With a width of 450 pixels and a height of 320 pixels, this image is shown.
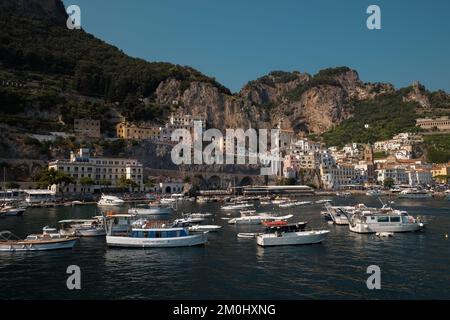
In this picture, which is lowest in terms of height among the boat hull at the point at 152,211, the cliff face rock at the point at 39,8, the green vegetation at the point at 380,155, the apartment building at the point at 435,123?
the boat hull at the point at 152,211

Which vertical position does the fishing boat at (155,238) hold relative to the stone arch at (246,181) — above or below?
below

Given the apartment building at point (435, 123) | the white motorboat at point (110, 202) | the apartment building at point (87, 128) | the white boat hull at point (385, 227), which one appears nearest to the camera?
the white boat hull at point (385, 227)

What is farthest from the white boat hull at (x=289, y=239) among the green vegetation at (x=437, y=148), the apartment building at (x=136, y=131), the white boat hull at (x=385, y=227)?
the green vegetation at (x=437, y=148)

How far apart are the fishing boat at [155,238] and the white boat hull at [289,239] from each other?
15.7 ft

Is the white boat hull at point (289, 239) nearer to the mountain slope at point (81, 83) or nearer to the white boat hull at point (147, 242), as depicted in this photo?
the white boat hull at point (147, 242)

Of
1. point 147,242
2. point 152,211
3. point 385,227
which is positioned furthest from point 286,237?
point 152,211

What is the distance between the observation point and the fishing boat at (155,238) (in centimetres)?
3359

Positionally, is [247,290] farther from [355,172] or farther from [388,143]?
[388,143]

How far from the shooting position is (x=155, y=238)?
33.8m

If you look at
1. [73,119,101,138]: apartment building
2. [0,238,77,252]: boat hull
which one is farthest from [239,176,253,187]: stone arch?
[0,238,77,252]: boat hull

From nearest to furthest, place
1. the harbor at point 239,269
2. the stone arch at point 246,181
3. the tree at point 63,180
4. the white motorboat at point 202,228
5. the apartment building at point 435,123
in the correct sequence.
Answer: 1. the harbor at point 239,269
2. the white motorboat at point 202,228
3. the tree at point 63,180
4. the stone arch at point 246,181
5. the apartment building at point 435,123

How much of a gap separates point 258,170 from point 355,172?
36900 millimetres

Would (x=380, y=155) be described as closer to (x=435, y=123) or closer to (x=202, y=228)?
(x=435, y=123)

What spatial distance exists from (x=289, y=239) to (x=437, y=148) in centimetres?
14884
